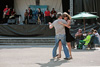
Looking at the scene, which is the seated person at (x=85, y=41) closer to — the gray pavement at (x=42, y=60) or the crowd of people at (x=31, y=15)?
the gray pavement at (x=42, y=60)

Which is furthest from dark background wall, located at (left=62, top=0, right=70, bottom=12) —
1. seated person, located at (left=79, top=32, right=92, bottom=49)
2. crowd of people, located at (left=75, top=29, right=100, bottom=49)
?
seated person, located at (left=79, top=32, right=92, bottom=49)

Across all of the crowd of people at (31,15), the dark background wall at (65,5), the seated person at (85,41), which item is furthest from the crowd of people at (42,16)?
the seated person at (85,41)

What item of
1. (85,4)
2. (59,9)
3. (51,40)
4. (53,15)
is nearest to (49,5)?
(59,9)

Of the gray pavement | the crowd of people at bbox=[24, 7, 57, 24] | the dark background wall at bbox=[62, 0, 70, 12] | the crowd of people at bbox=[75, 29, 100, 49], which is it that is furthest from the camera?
the dark background wall at bbox=[62, 0, 70, 12]

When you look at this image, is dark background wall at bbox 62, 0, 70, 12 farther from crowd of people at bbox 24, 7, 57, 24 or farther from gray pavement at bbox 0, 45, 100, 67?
gray pavement at bbox 0, 45, 100, 67

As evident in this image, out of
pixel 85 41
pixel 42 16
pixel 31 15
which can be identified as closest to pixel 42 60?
pixel 85 41

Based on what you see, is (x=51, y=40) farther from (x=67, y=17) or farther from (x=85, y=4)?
(x=67, y=17)

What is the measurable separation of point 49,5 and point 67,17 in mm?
13890

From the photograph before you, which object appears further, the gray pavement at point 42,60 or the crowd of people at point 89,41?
the crowd of people at point 89,41

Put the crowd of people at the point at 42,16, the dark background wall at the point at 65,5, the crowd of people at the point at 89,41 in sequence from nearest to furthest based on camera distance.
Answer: the crowd of people at the point at 89,41
the crowd of people at the point at 42,16
the dark background wall at the point at 65,5

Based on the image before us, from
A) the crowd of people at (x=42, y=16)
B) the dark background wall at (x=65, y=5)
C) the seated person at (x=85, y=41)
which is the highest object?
the dark background wall at (x=65, y=5)

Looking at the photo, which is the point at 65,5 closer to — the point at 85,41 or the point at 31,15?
the point at 31,15

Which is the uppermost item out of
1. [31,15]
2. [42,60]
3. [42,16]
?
[31,15]

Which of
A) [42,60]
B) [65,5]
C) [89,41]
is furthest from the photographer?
[65,5]
